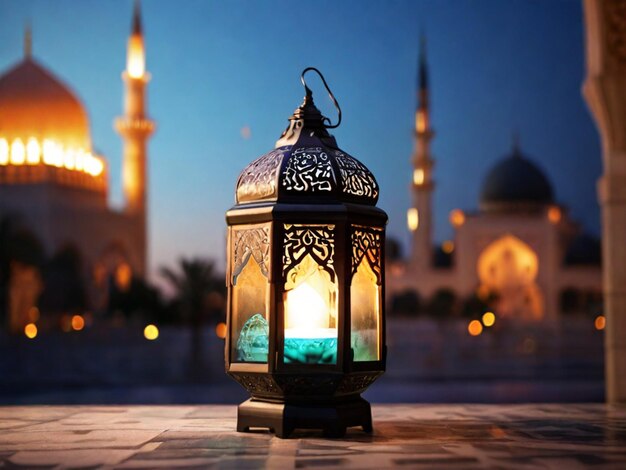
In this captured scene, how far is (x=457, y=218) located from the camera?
34.0 meters

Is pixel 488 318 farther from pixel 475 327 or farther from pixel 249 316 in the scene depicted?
pixel 249 316

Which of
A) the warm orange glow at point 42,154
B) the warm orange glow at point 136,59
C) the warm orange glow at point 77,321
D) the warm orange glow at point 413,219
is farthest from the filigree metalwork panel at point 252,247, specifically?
the warm orange glow at point 42,154

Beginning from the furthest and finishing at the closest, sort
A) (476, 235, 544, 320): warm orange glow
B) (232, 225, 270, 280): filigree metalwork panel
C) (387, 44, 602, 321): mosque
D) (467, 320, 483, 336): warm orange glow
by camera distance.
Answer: (476, 235, 544, 320): warm orange glow → (387, 44, 602, 321): mosque → (467, 320, 483, 336): warm orange glow → (232, 225, 270, 280): filigree metalwork panel

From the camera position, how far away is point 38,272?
2409 cm

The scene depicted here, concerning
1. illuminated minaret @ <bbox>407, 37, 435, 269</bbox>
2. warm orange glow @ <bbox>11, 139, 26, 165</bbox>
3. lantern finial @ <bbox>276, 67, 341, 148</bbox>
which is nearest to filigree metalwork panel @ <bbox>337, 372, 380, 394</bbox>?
lantern finial @ <bbox>276, 67, 341, 148</bbox>

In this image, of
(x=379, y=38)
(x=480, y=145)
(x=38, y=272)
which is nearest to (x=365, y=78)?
(x=379, y=38)

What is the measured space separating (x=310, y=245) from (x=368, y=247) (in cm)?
26

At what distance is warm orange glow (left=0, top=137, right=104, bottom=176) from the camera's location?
31359mm

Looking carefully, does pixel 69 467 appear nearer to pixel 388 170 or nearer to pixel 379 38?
pixel 379 38

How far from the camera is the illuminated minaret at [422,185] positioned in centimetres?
3133

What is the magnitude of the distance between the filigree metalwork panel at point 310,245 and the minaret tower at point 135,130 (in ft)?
87.1

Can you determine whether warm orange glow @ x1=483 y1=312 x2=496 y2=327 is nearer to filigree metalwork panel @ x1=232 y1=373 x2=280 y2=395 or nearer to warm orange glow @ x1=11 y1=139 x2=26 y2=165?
warm orange glow @ x1=11 y1=139 x2=26 y2=165

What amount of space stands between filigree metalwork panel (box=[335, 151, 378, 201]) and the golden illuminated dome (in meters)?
29.9

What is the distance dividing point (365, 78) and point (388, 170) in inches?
856
